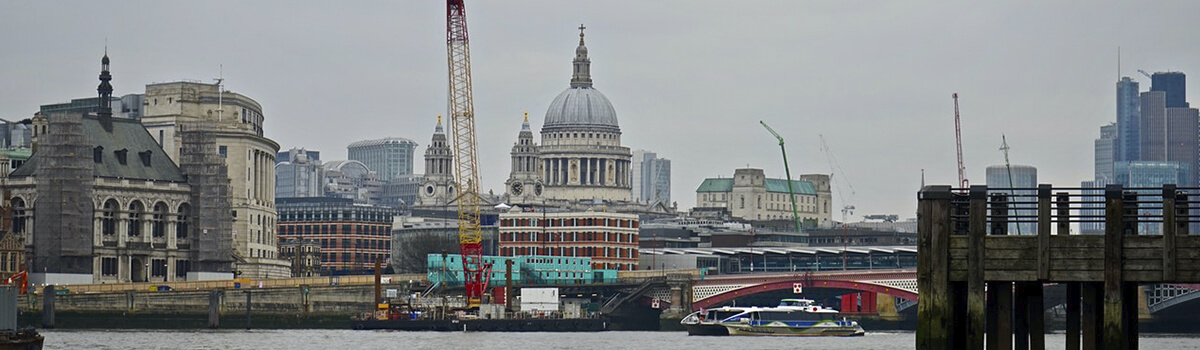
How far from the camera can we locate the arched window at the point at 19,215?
19500 cm

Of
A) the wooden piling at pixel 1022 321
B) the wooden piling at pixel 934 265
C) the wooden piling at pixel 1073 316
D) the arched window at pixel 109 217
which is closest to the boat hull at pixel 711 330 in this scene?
the arched window at pixel 109 217

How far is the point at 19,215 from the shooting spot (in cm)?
19538

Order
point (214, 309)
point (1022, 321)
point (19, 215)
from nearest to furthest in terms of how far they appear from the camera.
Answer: point (1022, 321) → point (214, 309) → point (19, 215)

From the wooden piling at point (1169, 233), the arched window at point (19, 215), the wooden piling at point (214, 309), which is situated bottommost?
the wooden piling at point (214, 309)

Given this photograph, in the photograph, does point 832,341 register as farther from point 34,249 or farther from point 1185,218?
point 1185,218

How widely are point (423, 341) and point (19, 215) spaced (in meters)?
61.1

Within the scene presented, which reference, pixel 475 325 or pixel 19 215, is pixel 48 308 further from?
pixel 475 325

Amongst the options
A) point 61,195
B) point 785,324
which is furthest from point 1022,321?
point 61,195

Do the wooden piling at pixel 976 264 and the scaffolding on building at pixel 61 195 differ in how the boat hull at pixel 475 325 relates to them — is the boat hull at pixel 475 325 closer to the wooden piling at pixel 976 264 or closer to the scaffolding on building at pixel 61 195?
the scaffolding on building at pixel 61 195

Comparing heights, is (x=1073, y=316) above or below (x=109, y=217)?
below

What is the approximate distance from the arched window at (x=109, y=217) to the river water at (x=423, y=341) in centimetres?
2985

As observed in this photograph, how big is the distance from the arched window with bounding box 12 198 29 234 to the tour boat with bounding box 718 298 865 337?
5874 cm

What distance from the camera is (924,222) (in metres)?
53.2

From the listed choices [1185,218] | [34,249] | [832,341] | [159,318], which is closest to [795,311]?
[832,341]
